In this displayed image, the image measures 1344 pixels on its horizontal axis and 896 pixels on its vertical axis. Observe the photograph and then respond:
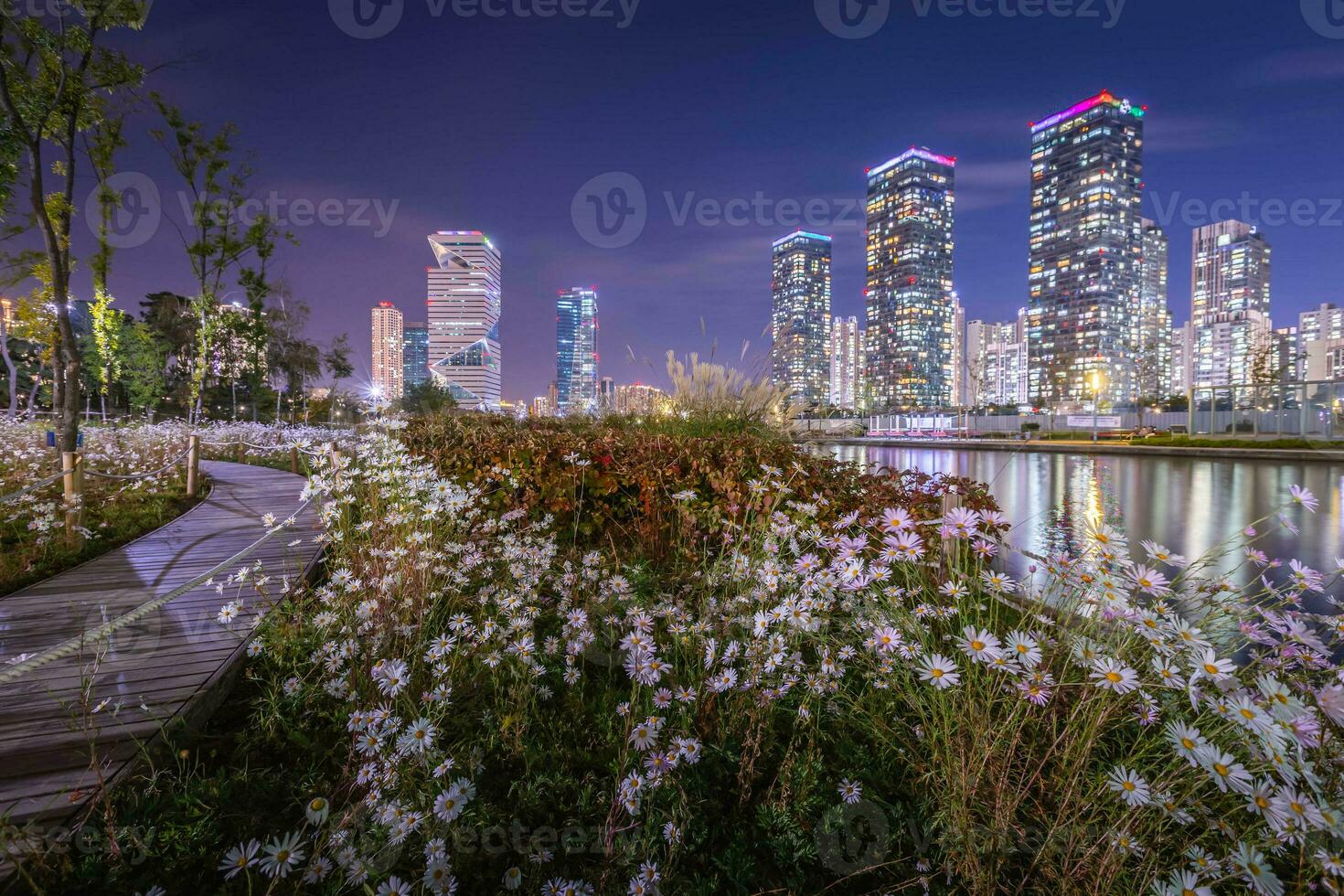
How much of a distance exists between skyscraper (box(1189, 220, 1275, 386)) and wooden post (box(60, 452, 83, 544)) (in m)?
151

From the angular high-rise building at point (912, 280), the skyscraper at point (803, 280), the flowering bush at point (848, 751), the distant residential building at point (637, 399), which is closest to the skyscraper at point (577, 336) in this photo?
the distant residential building at point (637, 399)

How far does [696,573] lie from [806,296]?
7364cm

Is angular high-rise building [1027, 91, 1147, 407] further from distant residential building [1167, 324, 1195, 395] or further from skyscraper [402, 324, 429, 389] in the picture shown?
skyscraper [402, 324, 429, 389]

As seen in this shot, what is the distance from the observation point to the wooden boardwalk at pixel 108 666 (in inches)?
62.7

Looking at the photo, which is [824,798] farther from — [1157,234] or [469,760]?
[1157,234]

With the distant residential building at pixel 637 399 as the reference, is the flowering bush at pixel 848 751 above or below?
below

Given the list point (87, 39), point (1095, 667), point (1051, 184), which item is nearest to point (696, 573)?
point (1095, 667)

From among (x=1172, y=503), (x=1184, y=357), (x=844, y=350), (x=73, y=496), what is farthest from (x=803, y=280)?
(x=1184, y=357)

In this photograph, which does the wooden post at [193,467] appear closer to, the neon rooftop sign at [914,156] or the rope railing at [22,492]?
the rope railing at [22,492]

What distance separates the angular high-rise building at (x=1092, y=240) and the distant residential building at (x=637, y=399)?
110 metres

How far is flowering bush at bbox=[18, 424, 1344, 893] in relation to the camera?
3.87 ft

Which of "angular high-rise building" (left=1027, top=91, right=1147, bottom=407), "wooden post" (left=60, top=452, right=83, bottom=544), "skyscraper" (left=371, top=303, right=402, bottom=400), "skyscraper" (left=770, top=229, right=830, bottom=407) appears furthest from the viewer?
"angular high-rise building" (left=1027, top=91, right=1147, bottom=407)

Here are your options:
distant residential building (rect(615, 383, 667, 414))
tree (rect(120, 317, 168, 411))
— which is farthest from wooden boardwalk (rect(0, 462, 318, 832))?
tree (rect(120, 317, 168, 411))

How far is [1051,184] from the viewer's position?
4065 inches
